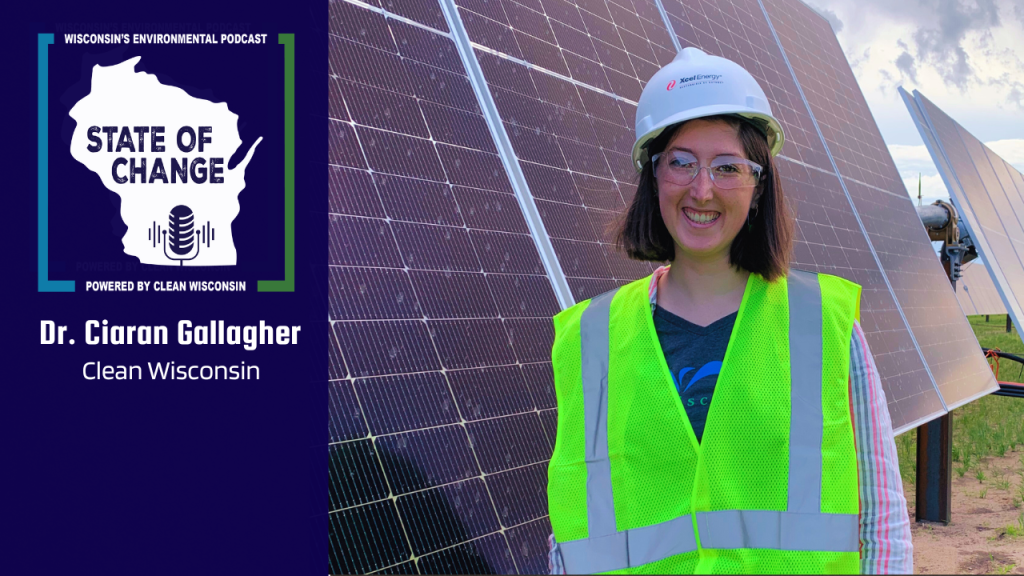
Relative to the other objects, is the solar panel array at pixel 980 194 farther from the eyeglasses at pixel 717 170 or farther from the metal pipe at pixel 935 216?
the eyeglasses at pixel 717 170

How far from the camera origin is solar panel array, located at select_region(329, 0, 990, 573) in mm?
3594

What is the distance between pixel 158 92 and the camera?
3.63m

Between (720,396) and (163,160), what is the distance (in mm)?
2450

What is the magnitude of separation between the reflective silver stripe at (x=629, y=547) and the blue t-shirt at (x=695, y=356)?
0.28 metres

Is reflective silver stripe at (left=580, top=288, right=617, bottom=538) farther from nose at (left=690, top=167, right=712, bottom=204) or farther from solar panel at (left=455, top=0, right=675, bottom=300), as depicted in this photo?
solar panel at (left=455, top=0, right=675, bottom=300)

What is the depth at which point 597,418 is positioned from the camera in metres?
2.73

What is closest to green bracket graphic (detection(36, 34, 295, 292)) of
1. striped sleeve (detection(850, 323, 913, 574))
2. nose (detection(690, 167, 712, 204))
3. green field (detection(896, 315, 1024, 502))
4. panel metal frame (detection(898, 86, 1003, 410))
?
nose (detection(690, 167, 712, 204))

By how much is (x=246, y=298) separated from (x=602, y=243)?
99.8 inches

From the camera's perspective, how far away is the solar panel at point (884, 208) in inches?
436

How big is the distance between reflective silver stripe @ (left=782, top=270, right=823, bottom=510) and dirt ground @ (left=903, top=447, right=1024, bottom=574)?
7276mm

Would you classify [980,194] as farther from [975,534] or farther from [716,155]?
[716,155]

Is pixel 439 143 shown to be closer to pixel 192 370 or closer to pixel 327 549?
pixel 192 370

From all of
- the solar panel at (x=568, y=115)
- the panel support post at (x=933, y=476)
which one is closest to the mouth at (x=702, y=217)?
the solar panel at (x=568, y=115)

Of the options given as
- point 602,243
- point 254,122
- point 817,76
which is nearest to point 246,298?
point 254,122
